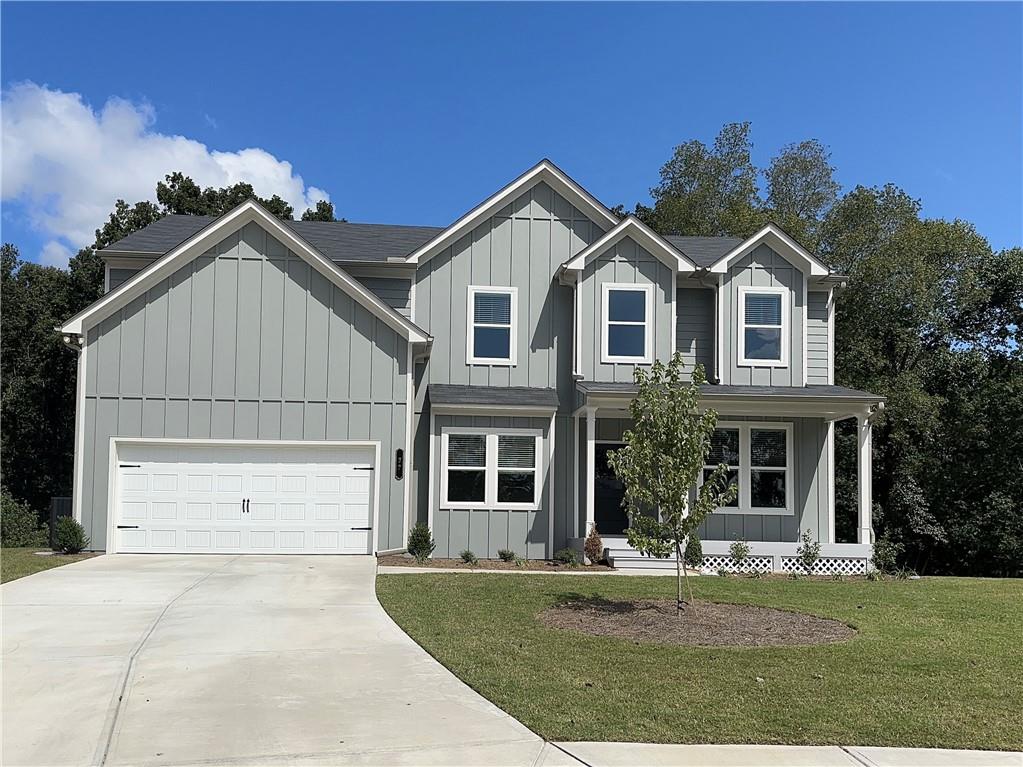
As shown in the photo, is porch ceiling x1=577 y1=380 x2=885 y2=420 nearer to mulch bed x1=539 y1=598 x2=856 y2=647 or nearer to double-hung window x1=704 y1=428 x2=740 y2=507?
double-hung window x1=704 y1=428 x2=740 y2=507

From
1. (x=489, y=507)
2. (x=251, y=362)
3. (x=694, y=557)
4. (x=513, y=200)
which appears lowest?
(x=694, y=557)

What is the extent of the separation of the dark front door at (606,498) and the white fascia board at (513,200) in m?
5.27

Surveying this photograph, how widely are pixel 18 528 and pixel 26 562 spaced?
17.5 metres

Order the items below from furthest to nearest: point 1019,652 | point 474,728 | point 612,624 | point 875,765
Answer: point 612,624 < point 1019,652 < point 474,728 < point 875,765

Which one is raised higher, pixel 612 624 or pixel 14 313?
pixel 14 313

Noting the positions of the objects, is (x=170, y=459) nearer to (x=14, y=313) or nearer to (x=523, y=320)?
(x=523, y=320)

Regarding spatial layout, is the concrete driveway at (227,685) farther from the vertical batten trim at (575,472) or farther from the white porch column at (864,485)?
the white porch column at (864,485)

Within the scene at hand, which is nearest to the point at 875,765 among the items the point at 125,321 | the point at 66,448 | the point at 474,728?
the point at 474,728

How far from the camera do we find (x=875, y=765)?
18.6ft

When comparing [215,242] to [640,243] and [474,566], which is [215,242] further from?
[640,243]

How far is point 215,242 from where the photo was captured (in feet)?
57.9

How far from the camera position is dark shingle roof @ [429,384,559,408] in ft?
59.9

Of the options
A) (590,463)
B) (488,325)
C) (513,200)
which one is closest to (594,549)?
(590,463)

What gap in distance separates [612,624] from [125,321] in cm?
1185
